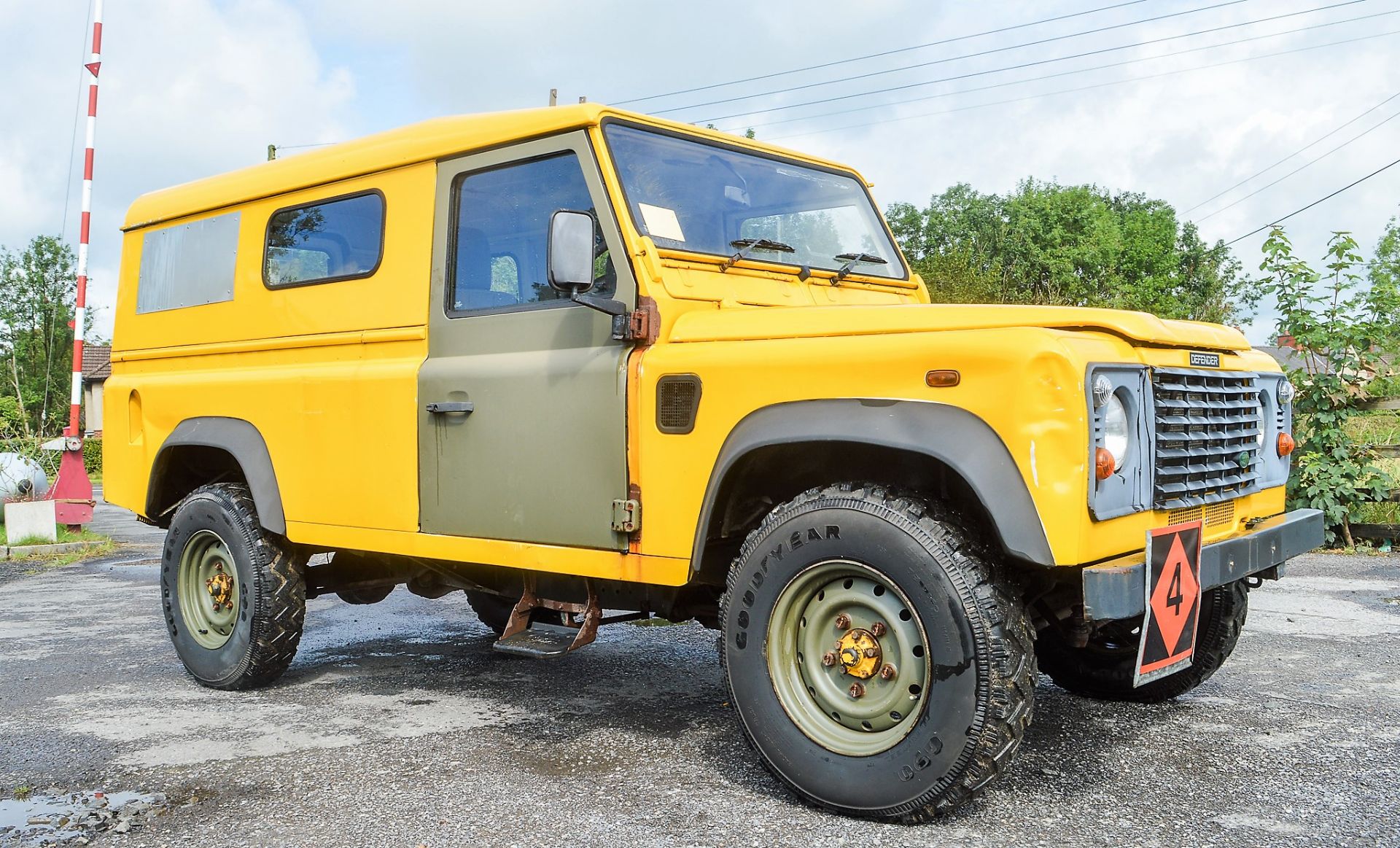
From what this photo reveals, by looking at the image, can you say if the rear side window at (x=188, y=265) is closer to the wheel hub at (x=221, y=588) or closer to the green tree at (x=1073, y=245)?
the wheel hub at (x=221, y=588)

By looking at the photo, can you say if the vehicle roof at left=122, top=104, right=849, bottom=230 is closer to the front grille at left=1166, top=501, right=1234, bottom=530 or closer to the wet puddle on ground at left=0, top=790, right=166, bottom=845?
the front grille at left=1166, top=501, right=1234, bottom=530

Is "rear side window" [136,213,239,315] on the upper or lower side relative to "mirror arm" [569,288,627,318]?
upper

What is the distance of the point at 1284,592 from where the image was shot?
785cm

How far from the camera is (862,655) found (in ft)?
11.4

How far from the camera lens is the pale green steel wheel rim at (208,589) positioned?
565 centimetres

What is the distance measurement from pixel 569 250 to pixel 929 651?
174 centimetres

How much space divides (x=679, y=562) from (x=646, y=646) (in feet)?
8.78

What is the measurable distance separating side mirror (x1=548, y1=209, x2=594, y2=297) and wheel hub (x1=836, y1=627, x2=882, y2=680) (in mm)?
1470

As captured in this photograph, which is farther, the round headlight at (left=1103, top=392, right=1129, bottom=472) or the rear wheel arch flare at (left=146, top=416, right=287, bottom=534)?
the rear wheel arch flare at (left=146, top=416, right=287, bottom=534)

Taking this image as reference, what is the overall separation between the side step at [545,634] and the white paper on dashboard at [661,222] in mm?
1359

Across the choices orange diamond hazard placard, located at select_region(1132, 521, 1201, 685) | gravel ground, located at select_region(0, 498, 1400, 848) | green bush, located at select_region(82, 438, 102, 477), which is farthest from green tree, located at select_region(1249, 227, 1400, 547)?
green bush, located at select_region(82, 438, 102, 477)

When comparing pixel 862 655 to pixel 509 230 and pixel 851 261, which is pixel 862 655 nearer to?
pixel 851 261

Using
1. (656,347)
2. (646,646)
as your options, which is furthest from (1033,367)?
(646,646)

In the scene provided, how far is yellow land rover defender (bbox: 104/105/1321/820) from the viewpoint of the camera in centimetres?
329
